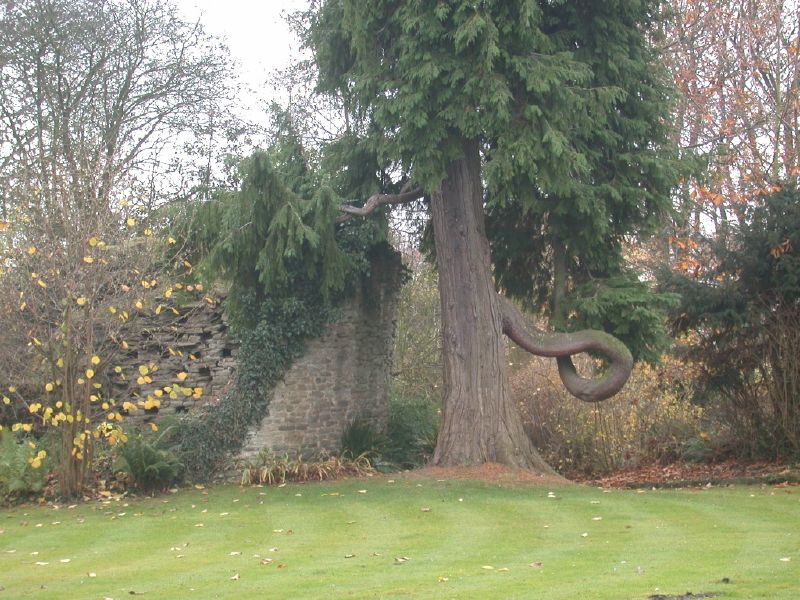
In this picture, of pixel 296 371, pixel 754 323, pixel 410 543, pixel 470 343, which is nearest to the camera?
pixel 410 543

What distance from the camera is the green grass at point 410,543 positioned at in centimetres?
702

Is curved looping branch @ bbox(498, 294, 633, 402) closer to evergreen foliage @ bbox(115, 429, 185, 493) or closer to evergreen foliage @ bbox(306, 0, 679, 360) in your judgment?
evergreen foliage @ bbox(306, 0, 679, 360)

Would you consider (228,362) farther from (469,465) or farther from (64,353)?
(469,465)

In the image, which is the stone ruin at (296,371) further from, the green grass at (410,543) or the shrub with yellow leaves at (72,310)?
the green grass at (410,543)

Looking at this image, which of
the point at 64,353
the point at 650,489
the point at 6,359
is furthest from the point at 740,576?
the point at 6,359

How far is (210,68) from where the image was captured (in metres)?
23.3

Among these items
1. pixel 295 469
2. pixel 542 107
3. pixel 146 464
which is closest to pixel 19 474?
pixel 146 464

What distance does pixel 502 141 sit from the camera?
43.0ft

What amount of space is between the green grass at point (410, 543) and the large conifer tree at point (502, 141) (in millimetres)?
1914

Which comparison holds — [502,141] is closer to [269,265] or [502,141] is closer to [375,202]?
[375,202]

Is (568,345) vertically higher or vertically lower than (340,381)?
higher

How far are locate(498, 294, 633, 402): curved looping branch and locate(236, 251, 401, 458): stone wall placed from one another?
123 inches

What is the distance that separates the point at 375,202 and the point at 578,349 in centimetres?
385

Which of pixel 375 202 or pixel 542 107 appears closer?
pixel 542 107
